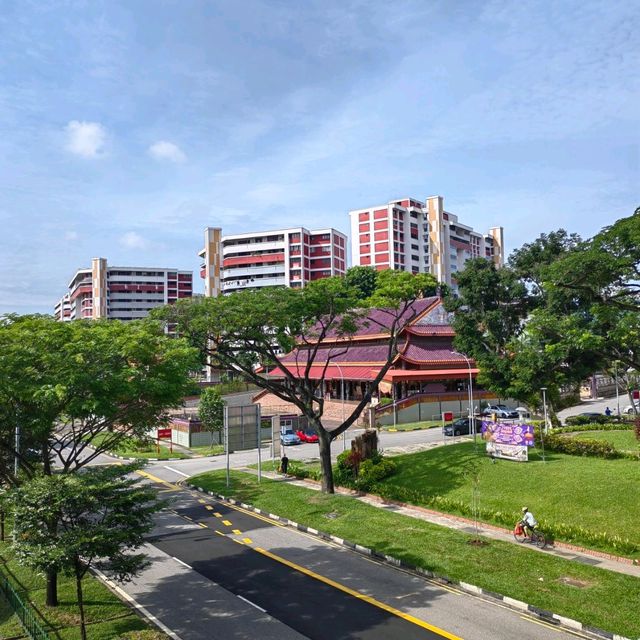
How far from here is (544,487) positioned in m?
23.6

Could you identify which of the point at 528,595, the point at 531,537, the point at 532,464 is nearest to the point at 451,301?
the point at 532,464

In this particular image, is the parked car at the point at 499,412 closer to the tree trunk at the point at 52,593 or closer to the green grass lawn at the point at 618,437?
the green grass lawn at the point at 618,437

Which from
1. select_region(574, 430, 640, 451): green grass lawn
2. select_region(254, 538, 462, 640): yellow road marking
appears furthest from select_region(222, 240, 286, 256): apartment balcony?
select_region(254, 538, 462, 640): yellow road marking

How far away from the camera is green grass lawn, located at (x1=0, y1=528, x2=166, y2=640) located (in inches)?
539

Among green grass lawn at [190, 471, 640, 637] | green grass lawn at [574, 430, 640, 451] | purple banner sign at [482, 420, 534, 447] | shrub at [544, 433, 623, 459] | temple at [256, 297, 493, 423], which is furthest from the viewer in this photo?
temple at [256, 297, 493, 423]

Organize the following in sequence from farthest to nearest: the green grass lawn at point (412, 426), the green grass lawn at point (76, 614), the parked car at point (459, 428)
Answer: the green grass lawn at point (412, 426) < the parked car at point (459, 428) < the green grass lawn at point (76, 614)

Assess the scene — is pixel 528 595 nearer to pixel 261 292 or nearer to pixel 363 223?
pixel 261 292

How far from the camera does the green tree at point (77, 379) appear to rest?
1572 cm

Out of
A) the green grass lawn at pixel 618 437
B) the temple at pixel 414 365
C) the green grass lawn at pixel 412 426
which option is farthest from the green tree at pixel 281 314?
the temple at pixel 414 365

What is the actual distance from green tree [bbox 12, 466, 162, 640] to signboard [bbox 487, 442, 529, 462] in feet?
61.8

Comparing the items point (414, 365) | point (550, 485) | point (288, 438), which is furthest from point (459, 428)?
point (550, 485)

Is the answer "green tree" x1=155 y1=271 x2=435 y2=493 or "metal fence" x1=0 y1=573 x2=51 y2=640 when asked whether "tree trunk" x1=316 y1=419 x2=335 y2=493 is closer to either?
"green tree" x1=155 y1=271 x2=435 y2=493

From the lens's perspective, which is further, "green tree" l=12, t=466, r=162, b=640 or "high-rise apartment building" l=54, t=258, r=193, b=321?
"high-rise apartment building" l=54, t=258, r=193, b=321

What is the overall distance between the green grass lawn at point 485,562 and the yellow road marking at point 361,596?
263 centimetres
